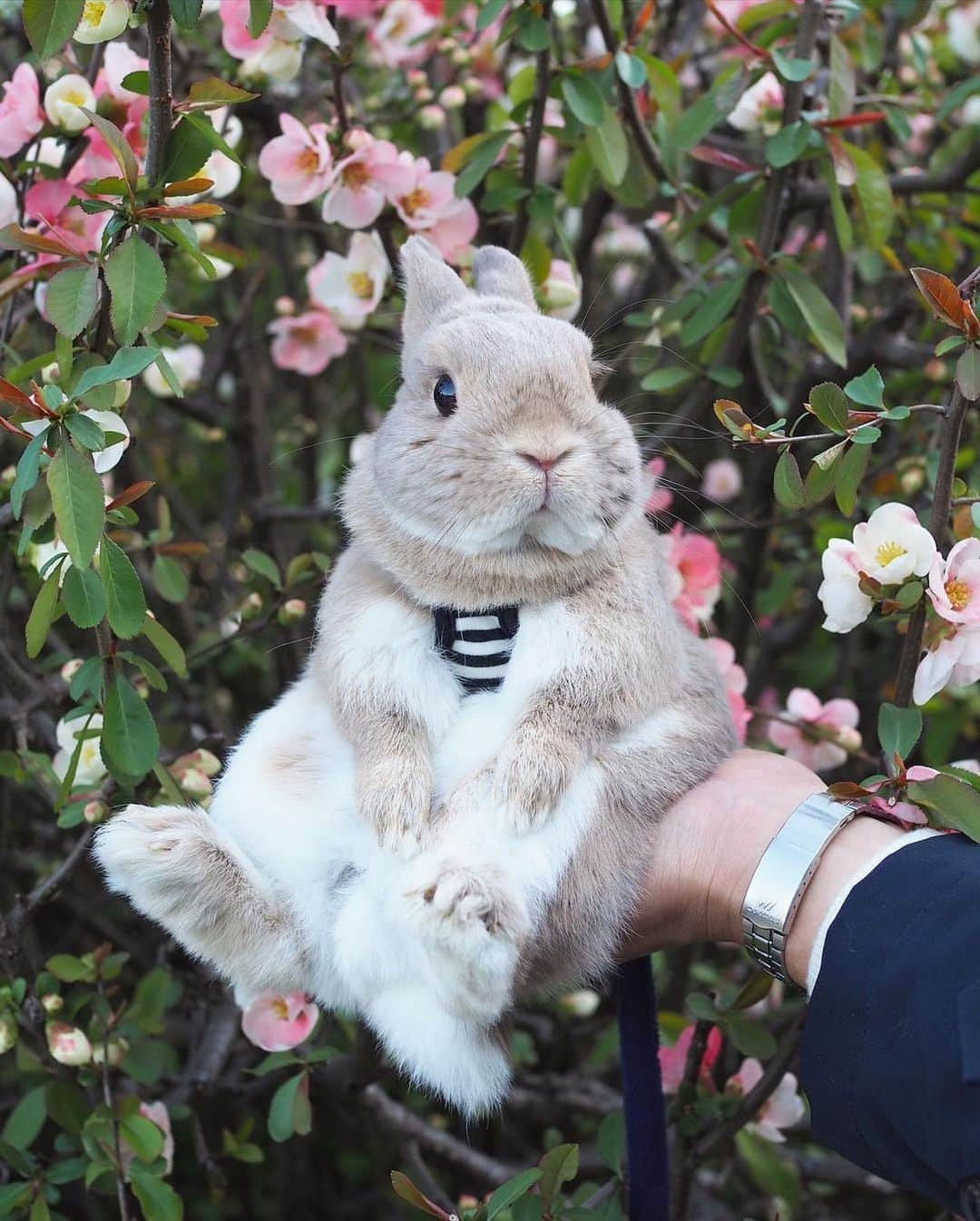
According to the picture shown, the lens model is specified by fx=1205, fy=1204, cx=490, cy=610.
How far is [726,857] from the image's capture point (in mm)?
1717

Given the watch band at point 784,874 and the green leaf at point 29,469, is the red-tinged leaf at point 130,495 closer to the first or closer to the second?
the green leaf at point 29,469

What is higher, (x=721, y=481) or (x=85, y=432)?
(x=85, y=432)

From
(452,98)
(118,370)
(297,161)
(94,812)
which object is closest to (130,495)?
(118,370)

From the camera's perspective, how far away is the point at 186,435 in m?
3.85

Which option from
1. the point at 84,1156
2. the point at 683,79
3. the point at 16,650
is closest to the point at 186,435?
the point at 16,650

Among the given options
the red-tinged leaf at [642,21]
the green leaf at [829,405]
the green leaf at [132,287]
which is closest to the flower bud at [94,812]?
the green leaf at [132,287]

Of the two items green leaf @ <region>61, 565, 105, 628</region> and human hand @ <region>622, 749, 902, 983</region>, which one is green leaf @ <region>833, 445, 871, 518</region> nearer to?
human hand @ <region>622, 749, 902, 983</region>

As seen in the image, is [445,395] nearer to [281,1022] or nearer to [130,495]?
[130,495]

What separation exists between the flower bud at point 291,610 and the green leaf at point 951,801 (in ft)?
3.69

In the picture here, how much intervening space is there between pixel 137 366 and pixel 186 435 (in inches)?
99.2

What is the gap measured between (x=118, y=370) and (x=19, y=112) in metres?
0.71

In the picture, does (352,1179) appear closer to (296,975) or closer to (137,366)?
(296,975)

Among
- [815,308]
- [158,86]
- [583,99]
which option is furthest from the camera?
[815,308]

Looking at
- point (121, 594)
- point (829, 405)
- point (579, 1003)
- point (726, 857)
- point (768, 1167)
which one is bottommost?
point (579, 1003)
